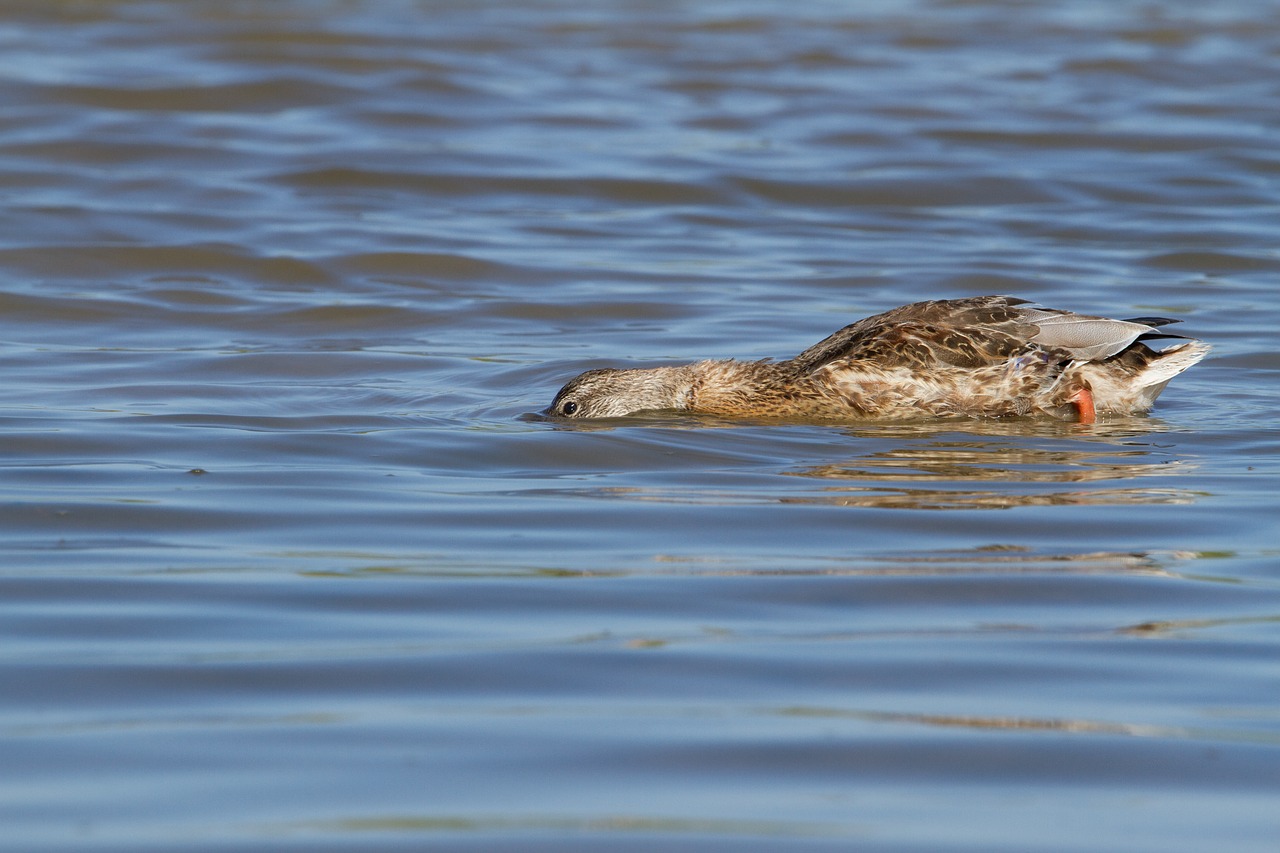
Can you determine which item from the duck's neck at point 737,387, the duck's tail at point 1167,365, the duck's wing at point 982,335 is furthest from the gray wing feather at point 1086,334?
the duck's neck at point 737,387

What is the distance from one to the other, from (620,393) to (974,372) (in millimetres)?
1791

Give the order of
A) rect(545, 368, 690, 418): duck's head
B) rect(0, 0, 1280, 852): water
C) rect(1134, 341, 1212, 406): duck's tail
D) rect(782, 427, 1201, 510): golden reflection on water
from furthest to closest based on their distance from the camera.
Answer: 1. rect(1134, 341, 1212, 406): duck's tail
2. rect(545, 368, 690, 418): duck's head
3. rect(782, 427, 1201, 510): golden reflection on water
4. rect(0, 0, 1280, 852): water

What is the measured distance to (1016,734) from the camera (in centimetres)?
448

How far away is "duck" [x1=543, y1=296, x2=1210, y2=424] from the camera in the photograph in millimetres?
9430

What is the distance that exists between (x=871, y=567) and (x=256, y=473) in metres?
2.84

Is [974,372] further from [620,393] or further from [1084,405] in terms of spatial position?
[620,393]

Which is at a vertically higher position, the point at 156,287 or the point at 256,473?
the point at 156,287

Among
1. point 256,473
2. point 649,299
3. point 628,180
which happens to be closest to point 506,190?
point 628,180

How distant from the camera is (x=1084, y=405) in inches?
372

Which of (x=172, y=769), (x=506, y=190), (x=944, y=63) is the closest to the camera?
(x=172, y=769)

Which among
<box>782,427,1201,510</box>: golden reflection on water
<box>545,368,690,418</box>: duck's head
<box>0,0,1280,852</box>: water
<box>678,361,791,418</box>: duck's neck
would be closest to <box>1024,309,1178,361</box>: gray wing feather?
<box>0,0,1280,852</box>: water

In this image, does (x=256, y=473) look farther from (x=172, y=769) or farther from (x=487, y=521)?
(x=172, y=769)

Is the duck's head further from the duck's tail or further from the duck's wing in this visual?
the duck's tail

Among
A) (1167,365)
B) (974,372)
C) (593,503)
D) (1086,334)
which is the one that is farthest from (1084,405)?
(593,503)
